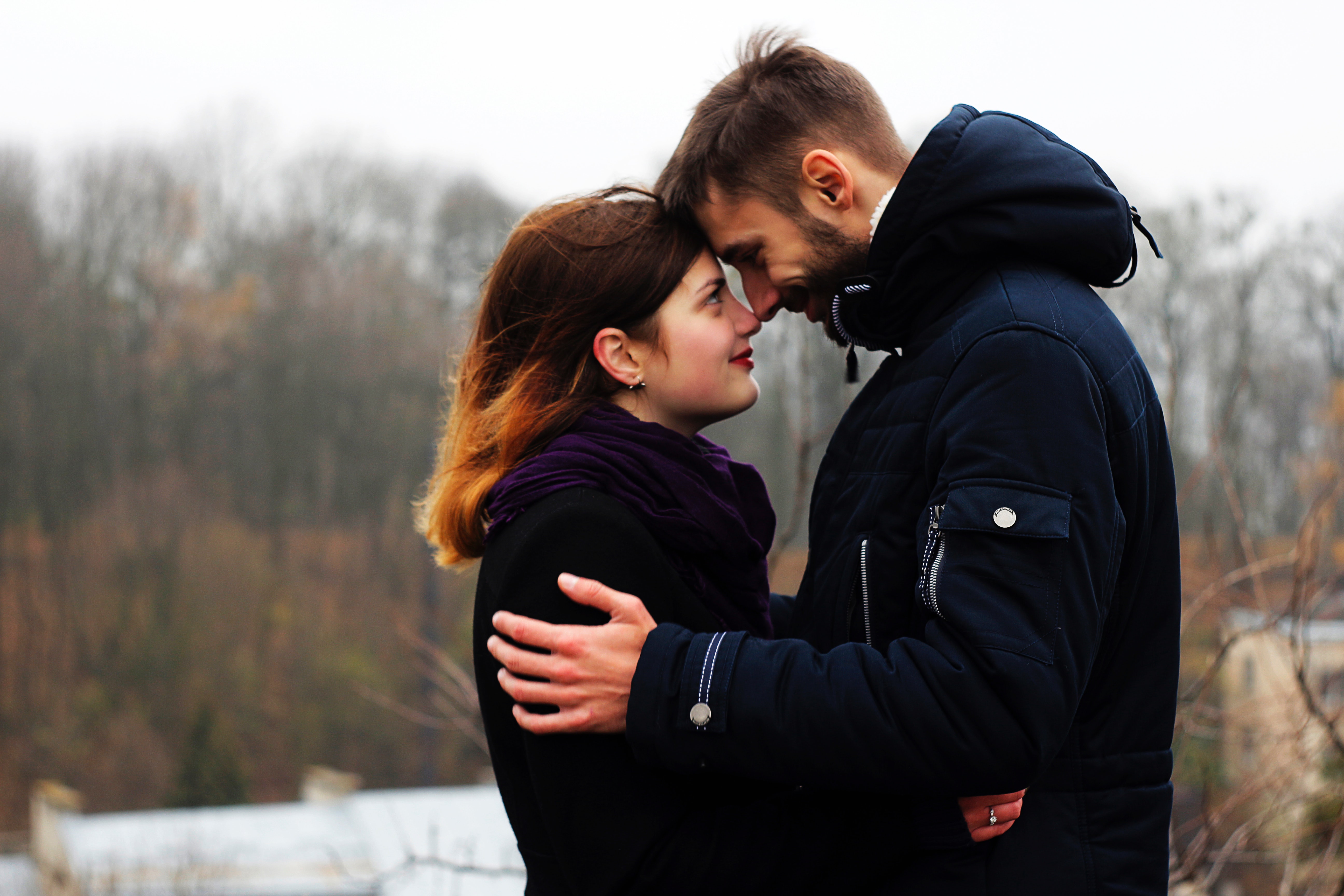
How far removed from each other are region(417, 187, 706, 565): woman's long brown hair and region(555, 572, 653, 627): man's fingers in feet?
1.07

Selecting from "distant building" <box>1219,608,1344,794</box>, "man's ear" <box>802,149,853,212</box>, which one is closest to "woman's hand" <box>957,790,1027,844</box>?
"man's ear" <box>802,149,853,212</box>

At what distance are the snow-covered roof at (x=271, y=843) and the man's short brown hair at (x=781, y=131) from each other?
8.71 meters

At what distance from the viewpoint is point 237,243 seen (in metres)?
24.0

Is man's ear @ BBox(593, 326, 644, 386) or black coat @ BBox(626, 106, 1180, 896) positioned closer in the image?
black coat @ BBox(626, 106, 1180, 896)

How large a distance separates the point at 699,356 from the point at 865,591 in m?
0.52

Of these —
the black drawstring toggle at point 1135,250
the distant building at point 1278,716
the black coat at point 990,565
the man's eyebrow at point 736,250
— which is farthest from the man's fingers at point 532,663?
the distant building at point 1278,716

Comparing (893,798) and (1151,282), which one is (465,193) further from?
(893,798)

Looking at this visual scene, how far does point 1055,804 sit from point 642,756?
518 mm

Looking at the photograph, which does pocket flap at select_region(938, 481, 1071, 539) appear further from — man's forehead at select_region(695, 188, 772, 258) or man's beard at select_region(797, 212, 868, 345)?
man's forehead at select_region(695, 188, 772, 258)

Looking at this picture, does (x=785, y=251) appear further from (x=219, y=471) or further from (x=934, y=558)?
(x=219, y=471)

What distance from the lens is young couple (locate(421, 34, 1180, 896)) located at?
3.86ft

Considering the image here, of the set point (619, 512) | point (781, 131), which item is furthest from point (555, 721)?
point (781, 131)

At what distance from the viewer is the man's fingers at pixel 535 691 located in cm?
134

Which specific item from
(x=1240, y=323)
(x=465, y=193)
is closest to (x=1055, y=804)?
(x=1240, y=323)
